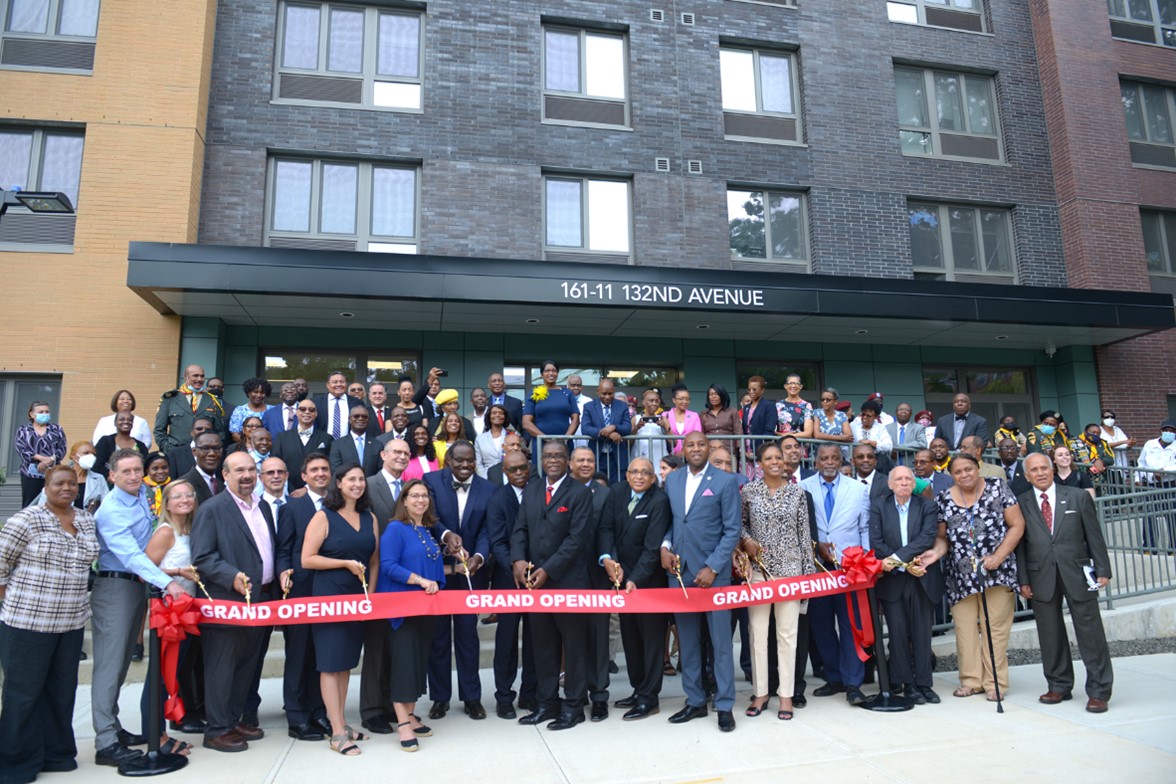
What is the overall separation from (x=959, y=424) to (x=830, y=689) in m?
5.56

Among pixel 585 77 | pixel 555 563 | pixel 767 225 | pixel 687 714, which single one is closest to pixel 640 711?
pixel 687 714

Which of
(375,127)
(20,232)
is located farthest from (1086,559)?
(20,232)

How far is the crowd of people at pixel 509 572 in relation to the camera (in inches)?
220

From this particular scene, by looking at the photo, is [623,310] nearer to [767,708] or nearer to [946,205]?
[767,708]

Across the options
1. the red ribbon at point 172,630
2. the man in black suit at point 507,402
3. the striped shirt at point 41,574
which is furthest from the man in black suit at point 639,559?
Answer: the striped shirt at point 41,574

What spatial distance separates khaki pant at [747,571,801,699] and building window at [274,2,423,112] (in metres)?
11.4

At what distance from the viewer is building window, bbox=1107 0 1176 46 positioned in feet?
58.6

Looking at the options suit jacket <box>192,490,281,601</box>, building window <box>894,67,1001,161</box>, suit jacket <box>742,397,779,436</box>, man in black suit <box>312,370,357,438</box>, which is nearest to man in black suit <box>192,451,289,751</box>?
suit jacket <box>192,490,281,601</box>

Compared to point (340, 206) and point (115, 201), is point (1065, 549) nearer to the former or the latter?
point (340, 206)

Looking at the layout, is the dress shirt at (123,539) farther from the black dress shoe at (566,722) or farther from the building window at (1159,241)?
the building window at (1159,241)

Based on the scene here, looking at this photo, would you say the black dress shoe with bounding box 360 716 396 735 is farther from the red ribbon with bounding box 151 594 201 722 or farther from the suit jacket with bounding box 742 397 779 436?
the suit jacket with bounding box 742 397 779 436

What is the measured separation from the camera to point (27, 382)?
12.3 m

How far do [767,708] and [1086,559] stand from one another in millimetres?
2986

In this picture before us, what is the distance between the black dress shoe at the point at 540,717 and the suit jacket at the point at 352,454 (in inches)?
124
